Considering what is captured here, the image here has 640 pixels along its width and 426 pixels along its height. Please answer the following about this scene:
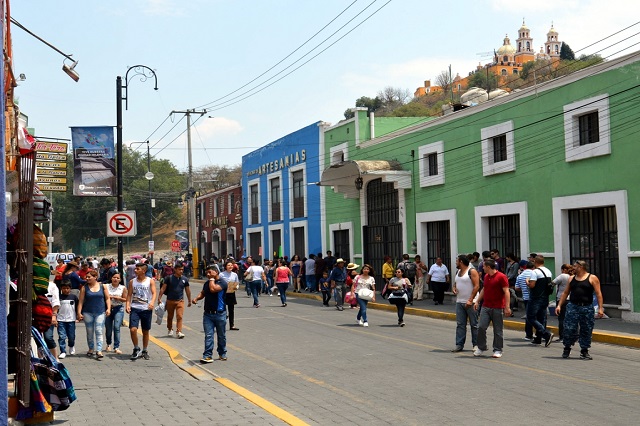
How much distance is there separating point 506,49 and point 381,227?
14643 cm

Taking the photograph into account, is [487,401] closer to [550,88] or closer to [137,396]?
[137,396]

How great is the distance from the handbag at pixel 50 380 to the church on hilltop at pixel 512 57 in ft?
364

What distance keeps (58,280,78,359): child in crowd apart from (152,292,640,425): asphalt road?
210cm

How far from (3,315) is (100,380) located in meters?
6.60

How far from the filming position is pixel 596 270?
2006cm

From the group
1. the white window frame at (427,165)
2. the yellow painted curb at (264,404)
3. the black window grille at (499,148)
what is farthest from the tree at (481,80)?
the yellow painted curb at (264,404)

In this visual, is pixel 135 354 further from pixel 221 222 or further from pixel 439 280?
pixel 221 222

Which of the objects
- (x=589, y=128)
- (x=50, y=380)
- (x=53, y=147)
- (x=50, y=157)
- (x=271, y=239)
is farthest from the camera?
(x=271, y=239)

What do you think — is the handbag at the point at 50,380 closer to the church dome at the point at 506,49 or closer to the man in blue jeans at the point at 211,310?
the man in blue jeans at the point at 211,310

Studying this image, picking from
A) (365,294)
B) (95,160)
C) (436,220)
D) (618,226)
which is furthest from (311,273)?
(618,226)

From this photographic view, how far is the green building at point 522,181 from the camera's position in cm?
1875

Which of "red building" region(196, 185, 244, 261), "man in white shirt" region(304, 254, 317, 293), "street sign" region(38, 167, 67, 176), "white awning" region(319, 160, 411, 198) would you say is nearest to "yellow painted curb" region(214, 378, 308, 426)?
"street sign" region(38, 167, 67, 176)

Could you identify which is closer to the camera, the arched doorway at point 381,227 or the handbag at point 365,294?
the handbag at point 365,294

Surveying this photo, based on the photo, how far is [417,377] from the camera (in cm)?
1130
